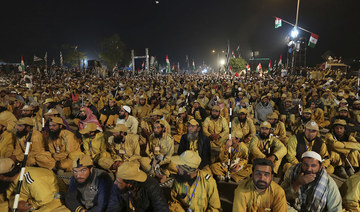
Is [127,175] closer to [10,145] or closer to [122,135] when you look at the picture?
[122,135]

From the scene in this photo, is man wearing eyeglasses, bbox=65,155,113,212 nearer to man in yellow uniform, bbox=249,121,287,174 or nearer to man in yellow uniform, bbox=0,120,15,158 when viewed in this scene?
man in yellow uniform, bbox=0,120,15,158

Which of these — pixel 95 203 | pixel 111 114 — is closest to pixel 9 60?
pixel 111 114

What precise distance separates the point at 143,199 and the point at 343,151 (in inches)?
173

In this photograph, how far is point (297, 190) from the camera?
2.99 m

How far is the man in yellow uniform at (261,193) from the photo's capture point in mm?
2506

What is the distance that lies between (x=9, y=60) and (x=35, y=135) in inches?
3298

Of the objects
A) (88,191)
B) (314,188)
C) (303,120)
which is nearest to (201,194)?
(314,188)

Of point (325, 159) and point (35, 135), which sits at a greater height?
point (35, 135)

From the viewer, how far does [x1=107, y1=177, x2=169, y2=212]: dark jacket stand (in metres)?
2.73

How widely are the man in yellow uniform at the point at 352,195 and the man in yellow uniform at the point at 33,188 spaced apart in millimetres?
4018

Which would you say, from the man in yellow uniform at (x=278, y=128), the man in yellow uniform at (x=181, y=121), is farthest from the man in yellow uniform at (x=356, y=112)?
the man in yellow uniform at (x=181, y=121)

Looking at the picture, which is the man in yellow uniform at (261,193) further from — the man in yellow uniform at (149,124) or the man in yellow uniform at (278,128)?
the man in yellow uniform at (149,124)

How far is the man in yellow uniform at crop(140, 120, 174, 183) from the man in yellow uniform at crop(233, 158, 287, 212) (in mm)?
2190

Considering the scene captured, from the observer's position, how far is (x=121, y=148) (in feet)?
15.6
